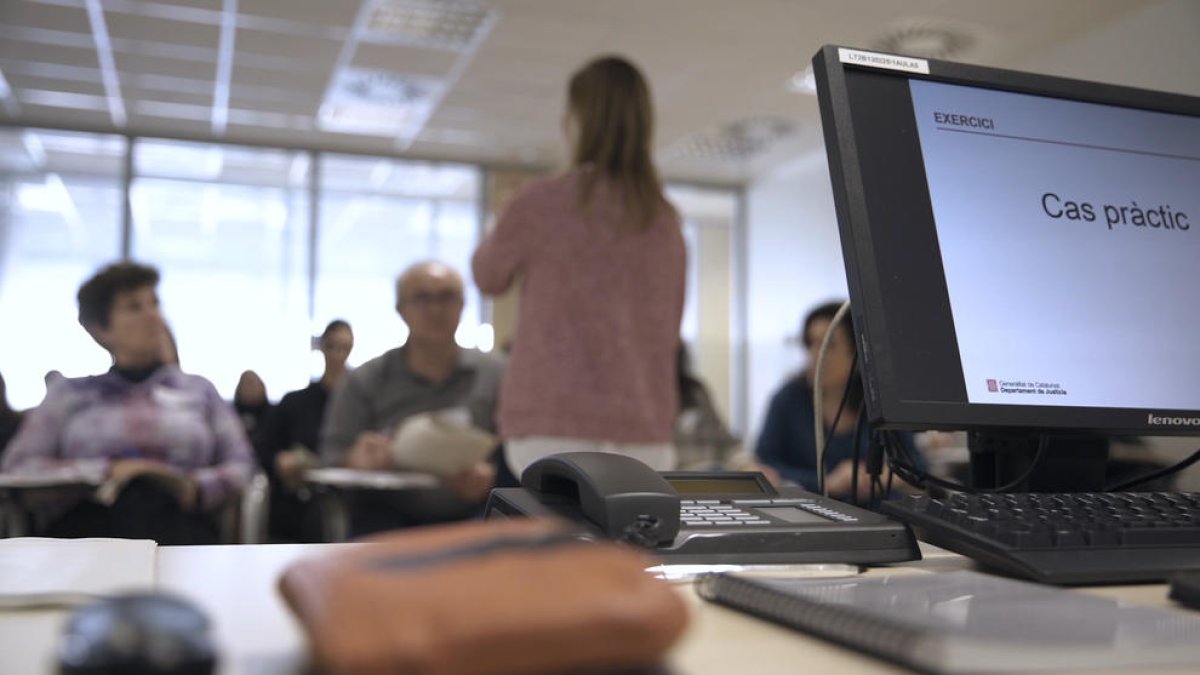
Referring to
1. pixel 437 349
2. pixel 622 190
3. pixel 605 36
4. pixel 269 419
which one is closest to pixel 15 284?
pixel 605 36

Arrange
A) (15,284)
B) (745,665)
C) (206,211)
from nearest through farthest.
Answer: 1. (745,665)
2. (15,284)
3. (206,211)

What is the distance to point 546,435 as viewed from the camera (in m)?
1.65

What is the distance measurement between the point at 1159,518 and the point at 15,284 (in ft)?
23.4

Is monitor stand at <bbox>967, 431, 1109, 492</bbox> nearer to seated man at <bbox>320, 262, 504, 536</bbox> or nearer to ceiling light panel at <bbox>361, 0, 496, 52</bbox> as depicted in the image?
seated man at <bbox>320, 262, 504, 536</bbox>

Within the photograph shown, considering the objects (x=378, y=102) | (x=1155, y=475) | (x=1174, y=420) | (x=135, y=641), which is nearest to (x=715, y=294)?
(x=378, y=102)

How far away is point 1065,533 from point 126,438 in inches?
75.2

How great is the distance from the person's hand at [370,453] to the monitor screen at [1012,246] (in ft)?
5.56

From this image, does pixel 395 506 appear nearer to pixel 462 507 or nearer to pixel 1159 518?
pixel 462 507

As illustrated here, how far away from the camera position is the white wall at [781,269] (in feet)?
23.5

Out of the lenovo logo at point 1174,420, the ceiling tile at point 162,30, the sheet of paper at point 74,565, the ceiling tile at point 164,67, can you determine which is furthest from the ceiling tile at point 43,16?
the lenovo logo at point 1174,420

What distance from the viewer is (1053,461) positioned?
33.8 inches

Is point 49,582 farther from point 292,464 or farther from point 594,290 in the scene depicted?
point 292,464

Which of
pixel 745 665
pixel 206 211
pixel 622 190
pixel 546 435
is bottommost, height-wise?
pixel 745 665

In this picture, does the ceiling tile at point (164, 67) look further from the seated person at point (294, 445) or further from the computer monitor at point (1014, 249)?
the computer monitor at point (1014, 249)
